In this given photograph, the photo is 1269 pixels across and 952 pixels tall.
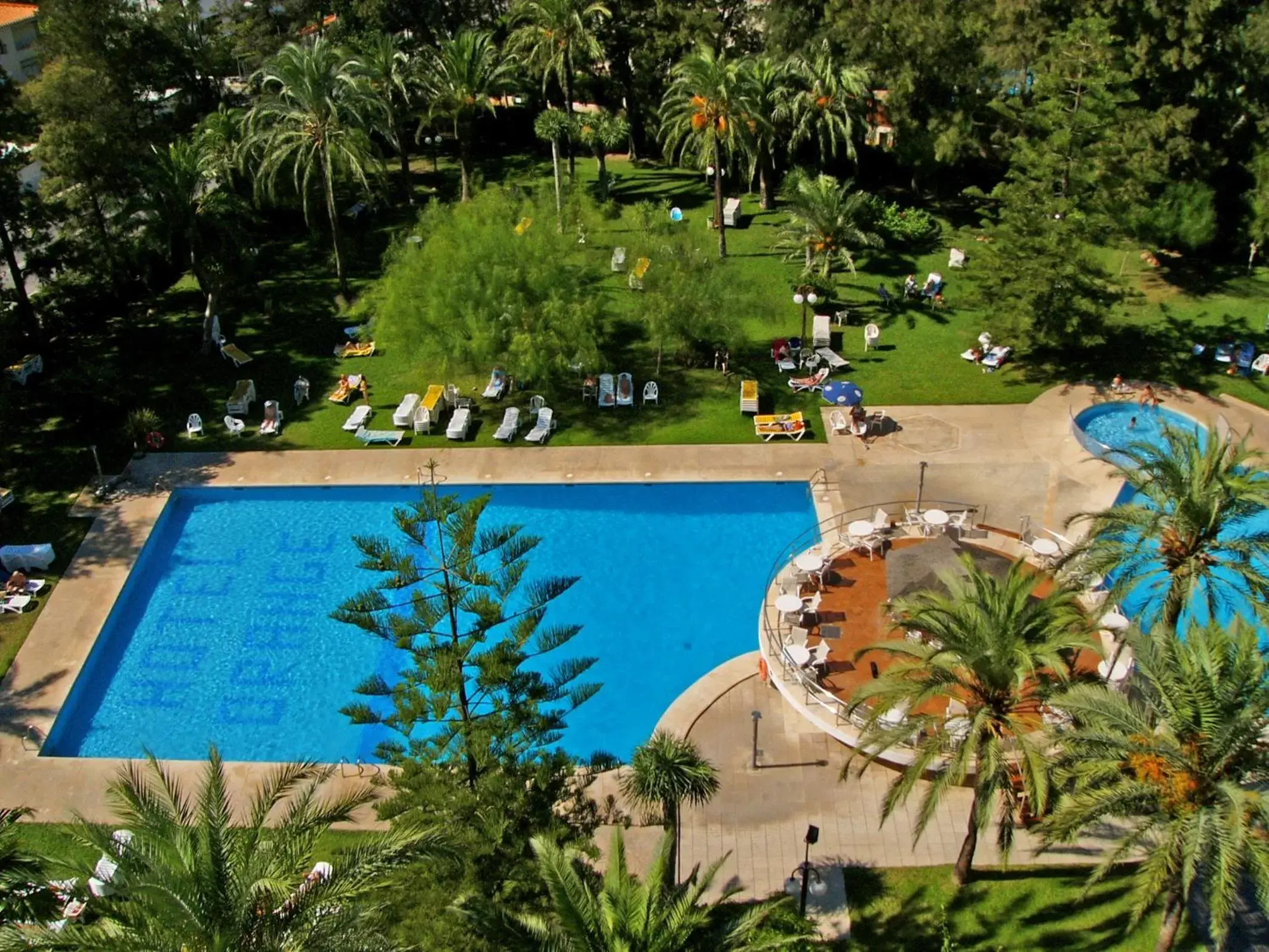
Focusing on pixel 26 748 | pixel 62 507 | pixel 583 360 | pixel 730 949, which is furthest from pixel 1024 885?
pixel 62 507

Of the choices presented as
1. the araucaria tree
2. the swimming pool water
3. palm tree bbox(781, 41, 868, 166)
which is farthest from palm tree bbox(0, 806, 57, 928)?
palm tree bbox(781, 41, 868, 166)

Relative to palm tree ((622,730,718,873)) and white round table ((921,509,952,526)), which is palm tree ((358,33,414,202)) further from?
palm tree ((622,730,718,873))

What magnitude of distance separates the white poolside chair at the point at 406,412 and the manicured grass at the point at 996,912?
16737 mm

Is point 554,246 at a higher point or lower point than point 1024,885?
higher

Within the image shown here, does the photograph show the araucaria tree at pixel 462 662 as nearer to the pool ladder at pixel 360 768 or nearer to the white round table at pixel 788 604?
the pool ladder at pixel 360 768

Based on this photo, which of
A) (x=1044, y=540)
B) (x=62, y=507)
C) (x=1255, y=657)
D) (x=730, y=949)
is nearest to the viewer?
(x=730, y=949)

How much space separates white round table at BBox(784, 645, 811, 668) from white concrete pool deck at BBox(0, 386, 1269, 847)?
334 cm

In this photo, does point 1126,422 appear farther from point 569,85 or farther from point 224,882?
point 224,882

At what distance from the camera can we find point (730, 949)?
11.6 m

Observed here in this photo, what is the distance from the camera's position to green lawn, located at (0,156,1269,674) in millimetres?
28484

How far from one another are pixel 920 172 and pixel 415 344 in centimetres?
2048

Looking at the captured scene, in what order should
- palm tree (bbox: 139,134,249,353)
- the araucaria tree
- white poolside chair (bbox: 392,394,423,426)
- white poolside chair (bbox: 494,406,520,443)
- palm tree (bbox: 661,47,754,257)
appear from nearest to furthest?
the araucaria tree, white poolside chair (bbox: 494,406,520,443), white poolside chair (bbox: 392,394,423,426), palm tree (bbox: 139,134,249,353), palm tree (bbox: 661,47,754,257)

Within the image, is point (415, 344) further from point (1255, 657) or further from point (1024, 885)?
point (1255, 657)

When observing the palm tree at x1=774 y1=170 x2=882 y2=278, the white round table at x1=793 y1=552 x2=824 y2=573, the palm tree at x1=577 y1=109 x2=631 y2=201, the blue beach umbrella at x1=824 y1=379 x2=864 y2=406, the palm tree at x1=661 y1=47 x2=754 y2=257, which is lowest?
the white round table at x1=793 y1=552 x2=824 y2=573
